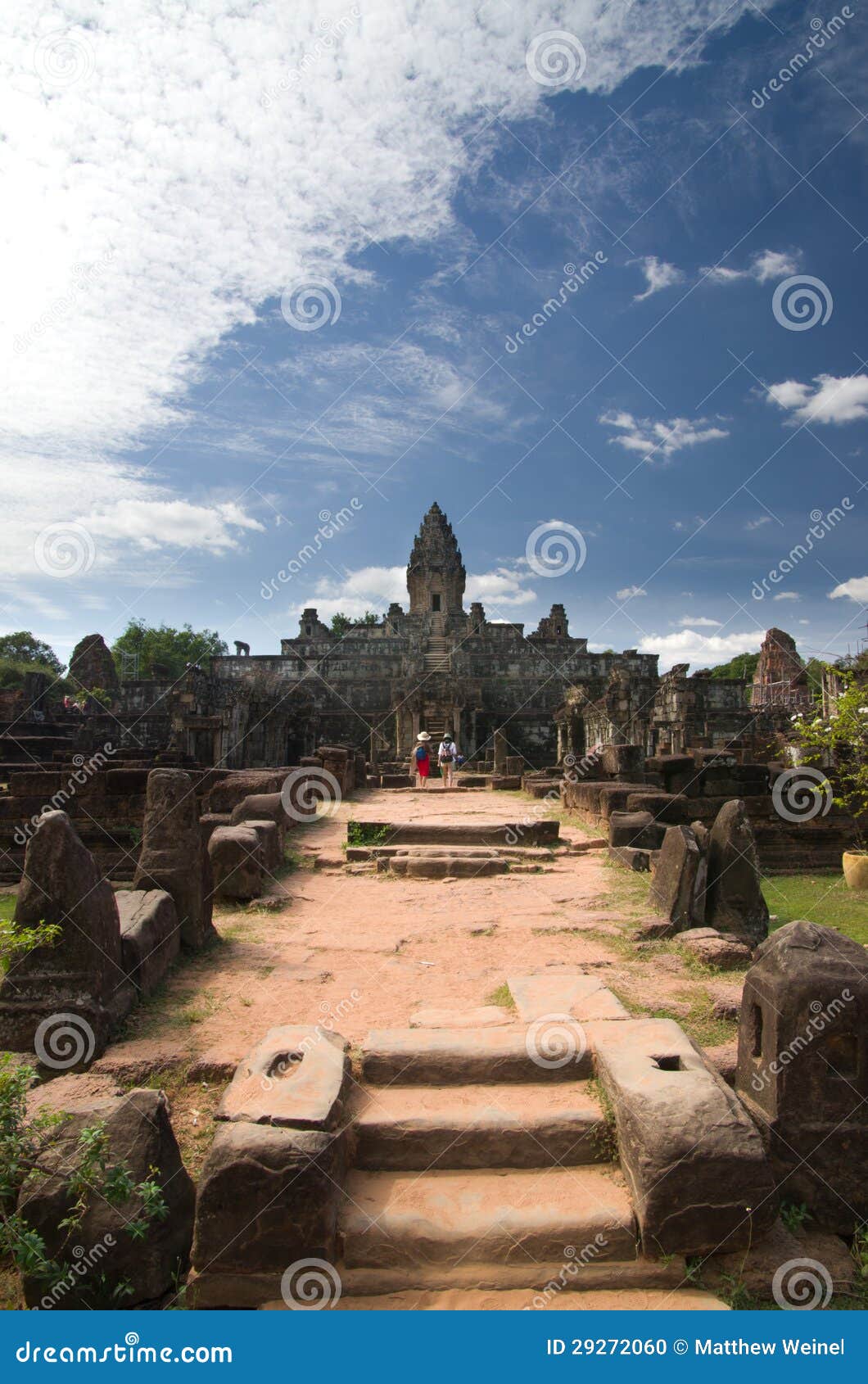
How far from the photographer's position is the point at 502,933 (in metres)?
5.92

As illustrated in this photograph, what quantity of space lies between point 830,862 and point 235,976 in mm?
8257

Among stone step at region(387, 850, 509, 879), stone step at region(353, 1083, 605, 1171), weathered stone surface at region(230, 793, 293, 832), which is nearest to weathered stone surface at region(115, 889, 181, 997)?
stone step at region(353, 1083, 605, 1171)

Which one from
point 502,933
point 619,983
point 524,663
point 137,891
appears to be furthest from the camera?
point 524,663

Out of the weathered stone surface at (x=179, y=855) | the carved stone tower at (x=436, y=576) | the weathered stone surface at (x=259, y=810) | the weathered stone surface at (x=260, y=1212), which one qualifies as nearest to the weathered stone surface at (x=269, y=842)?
the weathered stone surface at (x=259, y=810)

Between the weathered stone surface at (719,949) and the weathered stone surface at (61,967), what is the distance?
3.47 metres

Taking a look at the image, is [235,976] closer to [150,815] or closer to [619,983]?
[150,815]

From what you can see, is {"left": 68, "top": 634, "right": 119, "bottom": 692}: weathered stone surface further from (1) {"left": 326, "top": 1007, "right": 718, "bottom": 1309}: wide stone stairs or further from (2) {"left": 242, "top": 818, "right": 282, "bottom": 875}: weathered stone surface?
(1) {"left": 326, "top": 1007, "right": 718, "bottom": 1309}: wide stone stairs

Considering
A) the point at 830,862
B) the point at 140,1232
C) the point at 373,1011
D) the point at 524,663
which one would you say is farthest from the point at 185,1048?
the point at 524,663

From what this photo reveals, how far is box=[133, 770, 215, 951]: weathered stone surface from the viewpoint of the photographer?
539cm

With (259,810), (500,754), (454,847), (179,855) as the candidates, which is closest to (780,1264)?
(179,855)

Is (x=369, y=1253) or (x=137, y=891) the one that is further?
(x=137, y=891)

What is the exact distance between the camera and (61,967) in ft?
12.6

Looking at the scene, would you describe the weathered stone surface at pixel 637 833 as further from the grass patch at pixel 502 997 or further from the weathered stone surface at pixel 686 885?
the grass patch at pixel 502 997

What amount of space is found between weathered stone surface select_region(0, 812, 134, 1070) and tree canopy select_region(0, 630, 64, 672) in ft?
175
